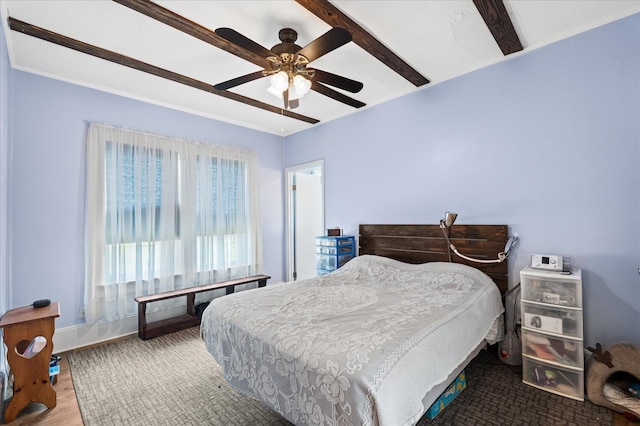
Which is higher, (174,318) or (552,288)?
(552,288)

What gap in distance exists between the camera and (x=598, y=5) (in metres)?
2.03

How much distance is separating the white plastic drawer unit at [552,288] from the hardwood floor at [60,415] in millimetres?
719

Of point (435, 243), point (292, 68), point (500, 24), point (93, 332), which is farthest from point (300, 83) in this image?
point (93, 332)

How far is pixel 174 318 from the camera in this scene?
11.9 ft

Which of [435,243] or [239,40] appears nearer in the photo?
[239,40]

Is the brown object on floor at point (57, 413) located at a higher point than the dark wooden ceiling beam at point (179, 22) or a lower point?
lower

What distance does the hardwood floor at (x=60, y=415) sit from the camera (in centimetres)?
189

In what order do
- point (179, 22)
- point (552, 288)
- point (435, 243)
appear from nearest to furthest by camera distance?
point (179, 22) → point (552, 288) → point (435, 243)

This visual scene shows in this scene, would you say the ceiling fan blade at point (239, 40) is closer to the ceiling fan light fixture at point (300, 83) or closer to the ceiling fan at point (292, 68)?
the ceiling fan at point (292, 68)

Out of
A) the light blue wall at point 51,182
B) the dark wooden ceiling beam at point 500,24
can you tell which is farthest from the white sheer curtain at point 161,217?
the dark wooden ceiling beam at point 500,24

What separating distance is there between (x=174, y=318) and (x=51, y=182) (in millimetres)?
1968

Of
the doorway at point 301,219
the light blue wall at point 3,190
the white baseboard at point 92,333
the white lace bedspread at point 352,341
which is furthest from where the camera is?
the doorway at point 301,219

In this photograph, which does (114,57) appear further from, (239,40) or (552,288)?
(552,288)

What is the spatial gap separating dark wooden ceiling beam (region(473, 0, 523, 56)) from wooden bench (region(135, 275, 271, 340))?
146 inches
